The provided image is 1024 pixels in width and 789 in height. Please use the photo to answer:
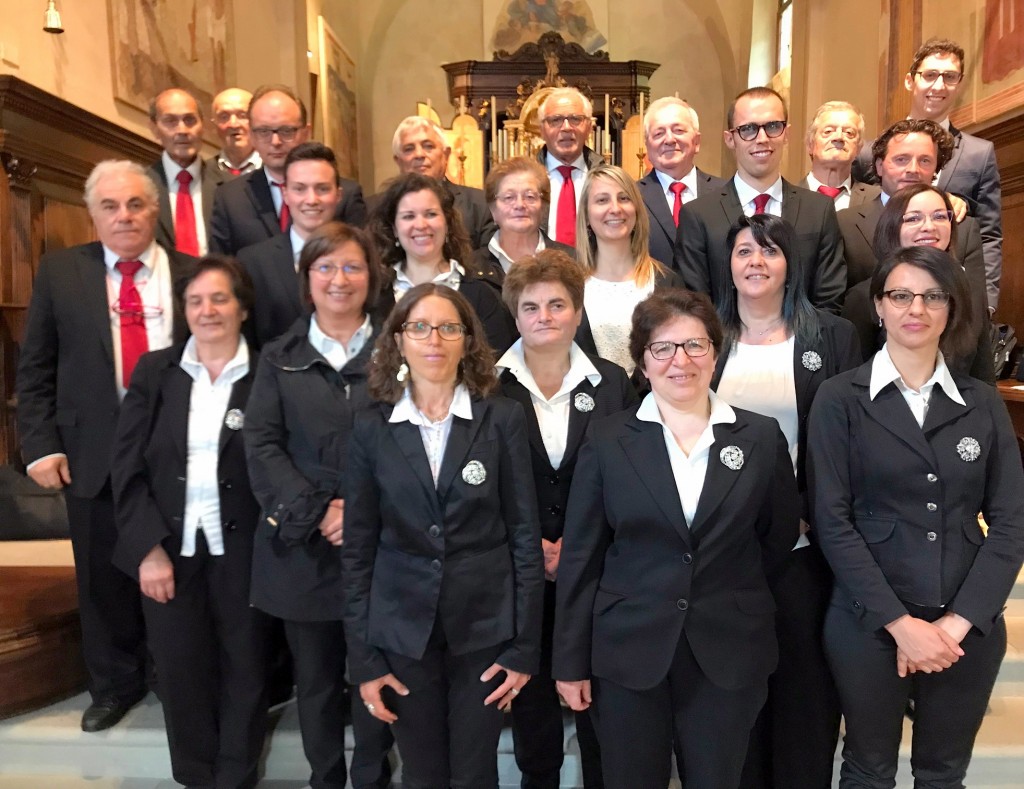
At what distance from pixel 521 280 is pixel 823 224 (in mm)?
1159

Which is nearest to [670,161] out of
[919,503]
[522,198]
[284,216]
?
[522,198]

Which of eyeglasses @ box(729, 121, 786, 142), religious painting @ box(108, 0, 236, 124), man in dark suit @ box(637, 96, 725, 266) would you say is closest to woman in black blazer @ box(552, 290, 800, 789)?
eyeglasses @ box(729, 121, 786, 142)

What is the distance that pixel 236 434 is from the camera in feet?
8.02

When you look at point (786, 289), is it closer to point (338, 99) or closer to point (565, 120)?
point (565, 120)

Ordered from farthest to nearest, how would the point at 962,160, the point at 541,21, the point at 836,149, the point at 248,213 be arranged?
the point at 541,21 → the point at 836,149 → the point at 962,160 → the point at 248,213

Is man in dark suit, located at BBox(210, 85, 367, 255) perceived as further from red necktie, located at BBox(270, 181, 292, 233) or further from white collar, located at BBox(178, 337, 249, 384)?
white collar, located at BBox(178, 337, 249, 384)

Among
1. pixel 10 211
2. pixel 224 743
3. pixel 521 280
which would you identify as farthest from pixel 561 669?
pixel 10 211

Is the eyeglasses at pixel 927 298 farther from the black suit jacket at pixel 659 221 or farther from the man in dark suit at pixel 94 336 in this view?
the man in dark suit at pixel 94 336

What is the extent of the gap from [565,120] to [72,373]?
88.9 inches

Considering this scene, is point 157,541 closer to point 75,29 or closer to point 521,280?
point 521,280

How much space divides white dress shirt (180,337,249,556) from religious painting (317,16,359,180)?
795 cm

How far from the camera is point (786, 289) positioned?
7.63ft

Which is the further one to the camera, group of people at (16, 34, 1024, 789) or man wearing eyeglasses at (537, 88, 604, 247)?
man wearing eyeglasses at (537, 88, 604, 247)

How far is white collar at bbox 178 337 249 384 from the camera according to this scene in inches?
97.6
